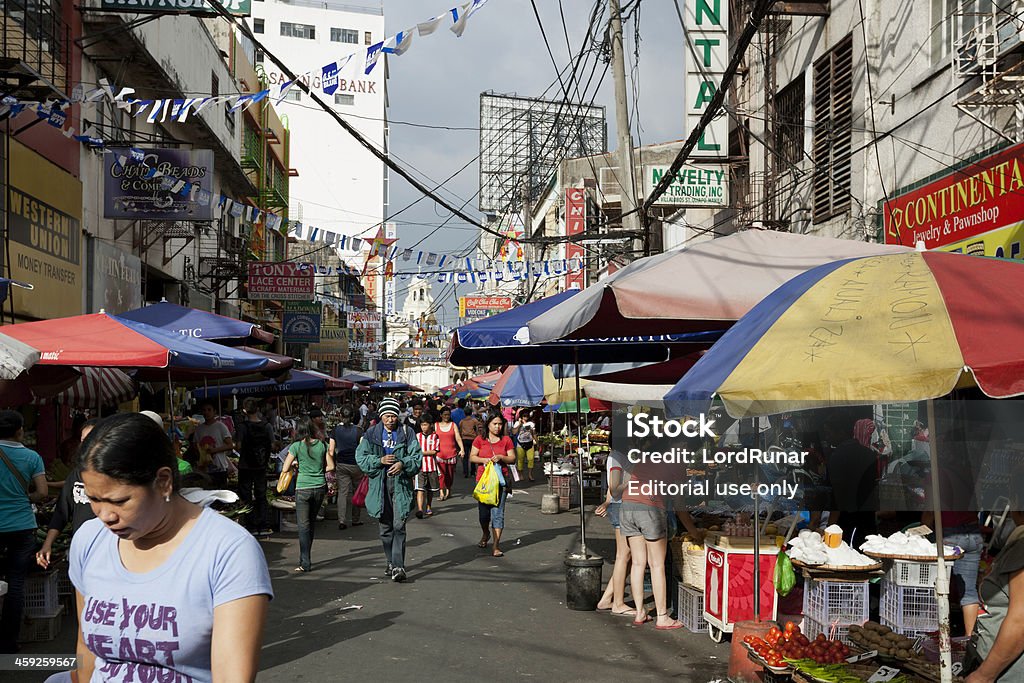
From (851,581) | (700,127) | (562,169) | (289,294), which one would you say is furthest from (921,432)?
(562,169)

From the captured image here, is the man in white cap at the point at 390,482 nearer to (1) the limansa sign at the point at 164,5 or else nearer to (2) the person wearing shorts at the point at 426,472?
(2) the person wearing shorts at the point at 426,472

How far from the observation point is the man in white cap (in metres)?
11.4

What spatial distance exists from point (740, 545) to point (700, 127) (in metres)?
4.97

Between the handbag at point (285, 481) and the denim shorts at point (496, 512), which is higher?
the handbag at point (285, 481)

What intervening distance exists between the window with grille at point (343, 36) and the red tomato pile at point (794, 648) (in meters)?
96.8

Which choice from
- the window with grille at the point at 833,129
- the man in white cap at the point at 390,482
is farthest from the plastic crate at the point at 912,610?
the window with grille at the point at 833,129

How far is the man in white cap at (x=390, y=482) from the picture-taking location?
447 inches

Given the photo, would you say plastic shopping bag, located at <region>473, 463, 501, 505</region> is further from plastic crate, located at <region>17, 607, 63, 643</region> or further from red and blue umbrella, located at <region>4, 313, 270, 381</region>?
plastic crate, located at <region>17, 607, 63, 643</region>

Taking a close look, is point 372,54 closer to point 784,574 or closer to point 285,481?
point 285,481

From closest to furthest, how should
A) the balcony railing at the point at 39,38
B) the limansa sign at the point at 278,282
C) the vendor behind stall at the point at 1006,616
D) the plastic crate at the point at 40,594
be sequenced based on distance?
1. the vendor behind stall at the point at 1006,616
2. the plastic crate at the point at 40,594
3. the balcony railing at the point at 39,38
4. the limansa sign at the point at 278,282

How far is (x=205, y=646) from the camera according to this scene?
279cm

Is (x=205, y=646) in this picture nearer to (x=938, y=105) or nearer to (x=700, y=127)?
(x=700, y=127)

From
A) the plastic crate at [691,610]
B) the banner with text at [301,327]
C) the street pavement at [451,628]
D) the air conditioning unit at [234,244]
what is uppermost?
the air conditioning unit at [234,244]

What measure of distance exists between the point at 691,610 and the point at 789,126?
45.8 ft
